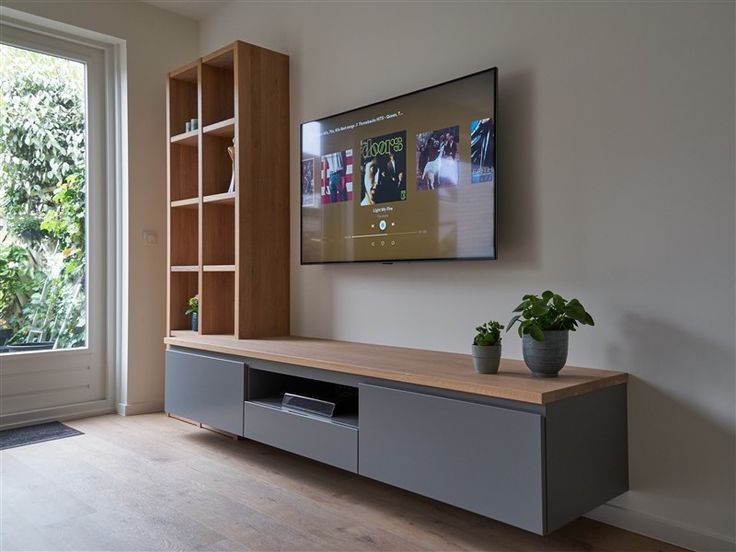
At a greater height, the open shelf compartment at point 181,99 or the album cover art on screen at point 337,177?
the open shelf compartment at point 181,99

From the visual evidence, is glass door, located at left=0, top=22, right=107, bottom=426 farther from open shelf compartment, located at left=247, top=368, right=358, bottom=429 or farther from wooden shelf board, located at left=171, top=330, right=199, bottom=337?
open shelf compartment, located at left=247, top=368, right=358, bottom=429

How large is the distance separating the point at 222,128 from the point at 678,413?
8.57ft

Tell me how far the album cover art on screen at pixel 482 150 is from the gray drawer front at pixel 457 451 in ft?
2.97

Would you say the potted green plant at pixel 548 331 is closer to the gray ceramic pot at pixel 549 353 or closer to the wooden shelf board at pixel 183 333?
the gray ceramic pot at pixel 549 353

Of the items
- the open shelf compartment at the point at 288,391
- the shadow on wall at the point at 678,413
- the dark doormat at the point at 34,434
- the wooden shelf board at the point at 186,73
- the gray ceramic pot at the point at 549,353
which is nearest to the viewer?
the shadow on wall at the point at 678,413

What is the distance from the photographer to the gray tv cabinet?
1.79m

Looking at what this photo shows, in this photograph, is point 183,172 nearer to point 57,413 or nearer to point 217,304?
point 217,304

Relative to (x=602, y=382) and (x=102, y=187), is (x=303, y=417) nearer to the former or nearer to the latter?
(x=602, y=382)

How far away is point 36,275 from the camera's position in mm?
3633

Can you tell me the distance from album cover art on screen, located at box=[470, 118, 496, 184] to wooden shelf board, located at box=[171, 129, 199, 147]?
1809mm

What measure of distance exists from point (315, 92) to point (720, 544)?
2.70 metres

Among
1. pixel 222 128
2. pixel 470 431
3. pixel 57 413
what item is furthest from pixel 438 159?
pixel 57 413

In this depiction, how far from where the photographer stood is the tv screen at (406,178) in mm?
2418

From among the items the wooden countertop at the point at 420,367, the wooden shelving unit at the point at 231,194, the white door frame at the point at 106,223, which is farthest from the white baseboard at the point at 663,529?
the white door frame at the point at 106,223
